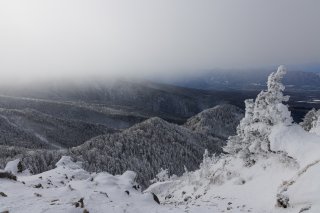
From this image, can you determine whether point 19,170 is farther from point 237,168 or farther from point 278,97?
point 278,97

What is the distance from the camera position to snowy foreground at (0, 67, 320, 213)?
87.9 feet

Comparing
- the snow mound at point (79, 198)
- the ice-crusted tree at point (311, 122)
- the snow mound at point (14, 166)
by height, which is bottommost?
the snow mound at point (14, 166)

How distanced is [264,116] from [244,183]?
6539mm

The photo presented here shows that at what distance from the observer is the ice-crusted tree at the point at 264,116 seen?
37.7 m

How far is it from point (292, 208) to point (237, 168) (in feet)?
59.2

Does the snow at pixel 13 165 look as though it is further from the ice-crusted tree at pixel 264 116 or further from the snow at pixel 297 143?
the snow at pixel 297 143

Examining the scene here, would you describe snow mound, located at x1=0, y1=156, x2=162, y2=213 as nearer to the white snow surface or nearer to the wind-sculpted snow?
the white snow surface

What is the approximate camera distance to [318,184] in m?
25.3

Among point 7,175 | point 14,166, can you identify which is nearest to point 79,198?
point 7,175

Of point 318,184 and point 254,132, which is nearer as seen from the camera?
point 318,184

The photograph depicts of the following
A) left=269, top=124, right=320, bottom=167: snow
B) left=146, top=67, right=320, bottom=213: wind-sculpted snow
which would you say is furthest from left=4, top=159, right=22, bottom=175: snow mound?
left=269, top=124, right=320, bottom=167: snow

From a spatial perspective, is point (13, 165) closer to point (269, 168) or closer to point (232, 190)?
point (232, 190)

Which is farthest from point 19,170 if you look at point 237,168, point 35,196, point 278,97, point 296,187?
point 296,187

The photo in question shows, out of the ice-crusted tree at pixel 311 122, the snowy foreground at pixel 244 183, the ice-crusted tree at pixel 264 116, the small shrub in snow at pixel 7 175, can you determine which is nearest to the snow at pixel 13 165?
the snowy foreground at pixel 244 183
